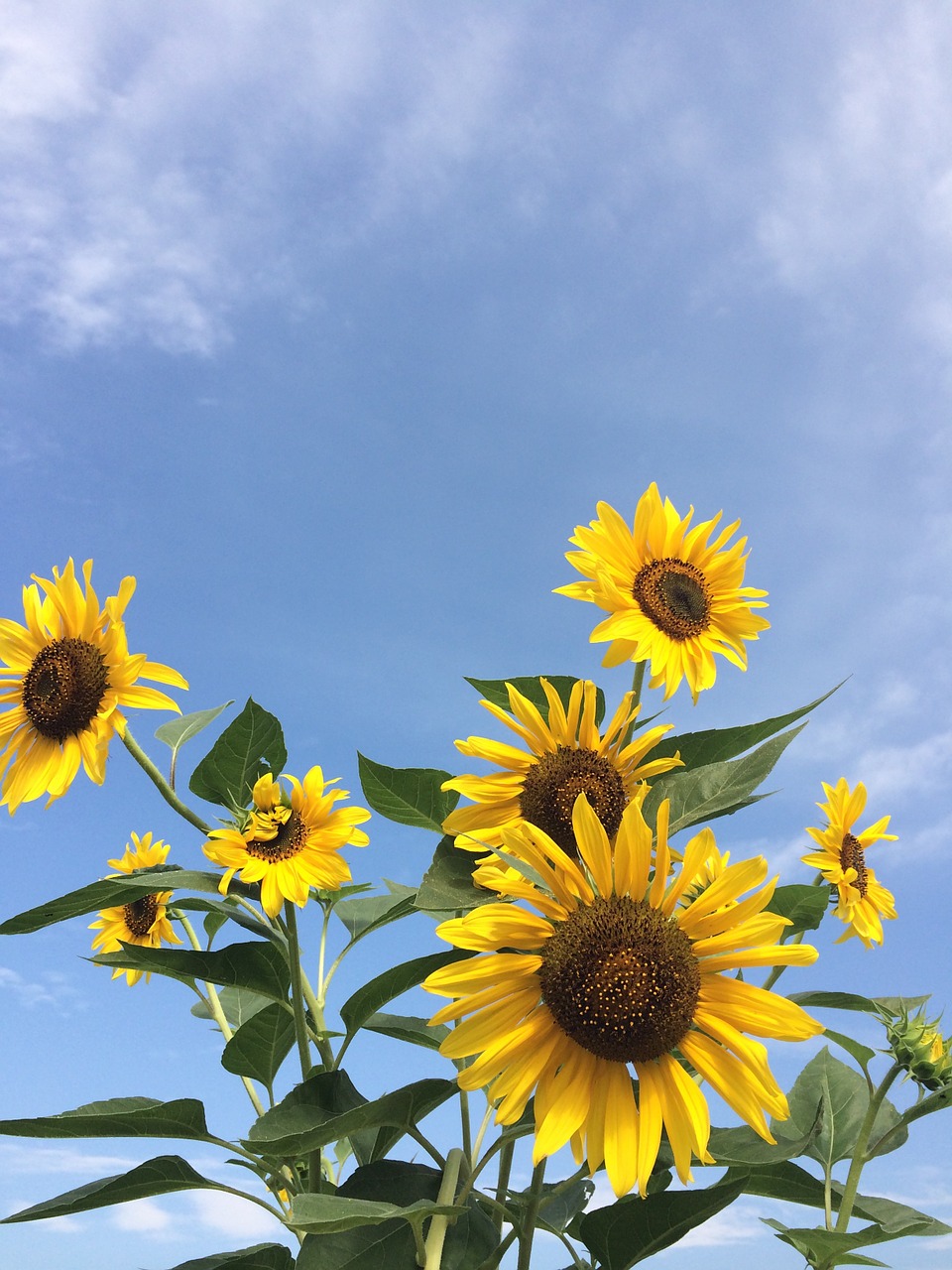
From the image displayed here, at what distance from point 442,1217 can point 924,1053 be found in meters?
1.09

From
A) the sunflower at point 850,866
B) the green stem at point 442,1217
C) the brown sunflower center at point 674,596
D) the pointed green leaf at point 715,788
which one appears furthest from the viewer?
the sunflower at point 850,866

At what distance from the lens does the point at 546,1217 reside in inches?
88.2

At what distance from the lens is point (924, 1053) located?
2.19 meters

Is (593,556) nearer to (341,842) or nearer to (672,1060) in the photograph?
(341,842)

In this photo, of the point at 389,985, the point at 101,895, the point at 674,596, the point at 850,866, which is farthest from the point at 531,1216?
the point at 850,866

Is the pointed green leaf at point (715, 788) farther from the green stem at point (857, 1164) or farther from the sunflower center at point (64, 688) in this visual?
the sunflower center at point (64, 688)

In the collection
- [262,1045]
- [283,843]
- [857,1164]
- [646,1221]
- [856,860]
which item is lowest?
[646,1221]

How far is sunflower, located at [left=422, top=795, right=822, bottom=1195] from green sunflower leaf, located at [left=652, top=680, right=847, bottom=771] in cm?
47

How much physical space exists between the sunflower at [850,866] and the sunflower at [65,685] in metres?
2.09

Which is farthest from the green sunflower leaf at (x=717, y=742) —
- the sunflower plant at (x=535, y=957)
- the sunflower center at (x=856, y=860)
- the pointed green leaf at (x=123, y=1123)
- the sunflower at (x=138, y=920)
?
the sunflower at (x=138, y=920)

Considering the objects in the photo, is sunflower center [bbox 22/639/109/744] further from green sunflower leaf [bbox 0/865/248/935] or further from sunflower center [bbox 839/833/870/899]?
sunflower center [bbox 839/833/870/899]

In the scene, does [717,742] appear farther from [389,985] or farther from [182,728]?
[182,728]

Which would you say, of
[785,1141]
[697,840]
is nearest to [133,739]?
[697,840]

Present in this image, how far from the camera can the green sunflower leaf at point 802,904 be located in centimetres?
206
